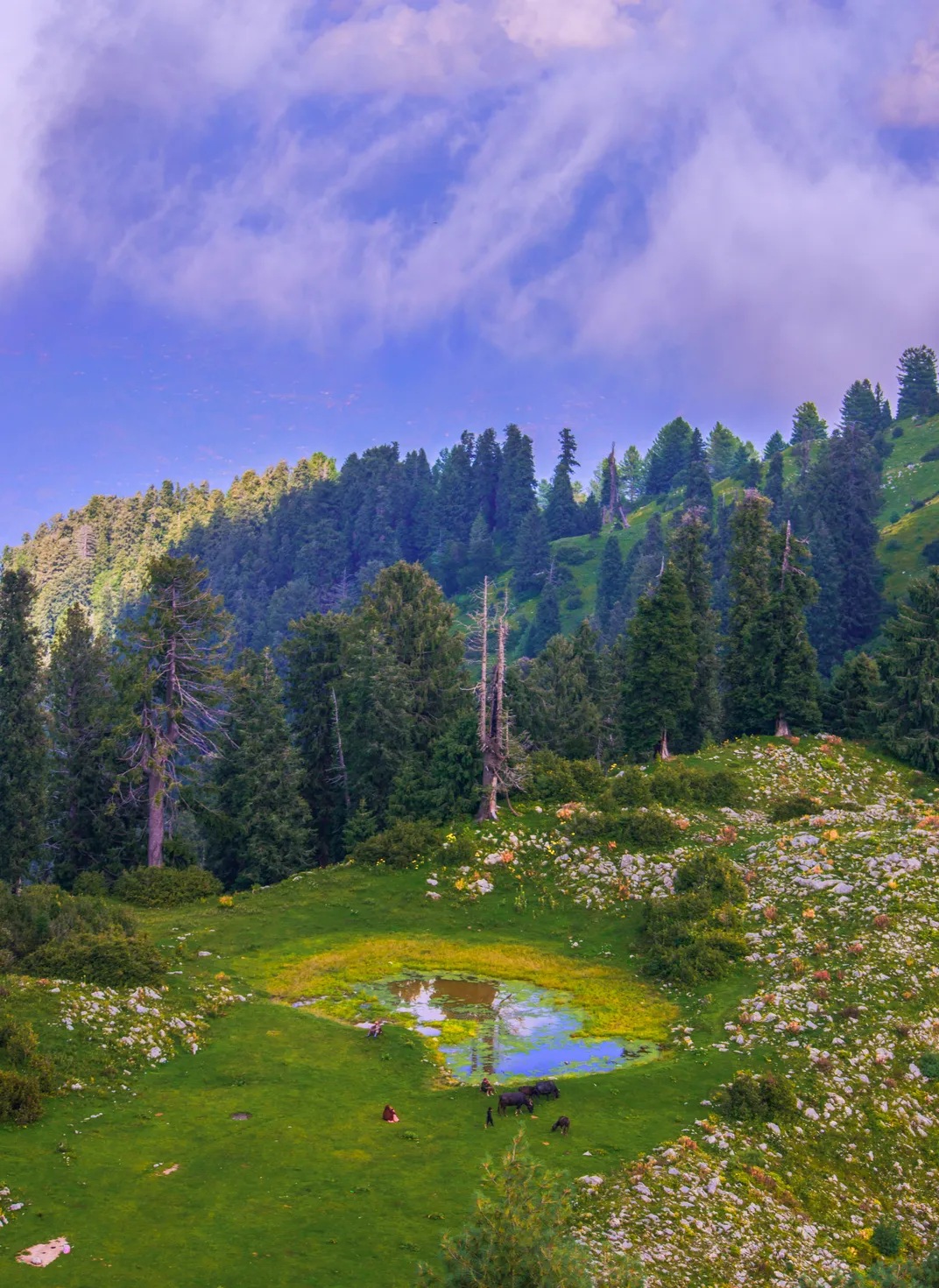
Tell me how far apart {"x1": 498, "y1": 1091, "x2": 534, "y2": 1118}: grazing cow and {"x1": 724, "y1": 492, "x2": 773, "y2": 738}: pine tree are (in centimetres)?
4455

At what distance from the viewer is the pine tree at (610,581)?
6486 inches

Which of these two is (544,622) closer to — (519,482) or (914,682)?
(519,482)

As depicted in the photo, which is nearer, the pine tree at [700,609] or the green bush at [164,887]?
the green bush at [164,887]

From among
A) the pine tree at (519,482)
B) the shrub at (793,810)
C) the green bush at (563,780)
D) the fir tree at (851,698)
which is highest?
the pine tree at (519,482)

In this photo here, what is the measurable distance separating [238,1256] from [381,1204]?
3.39m

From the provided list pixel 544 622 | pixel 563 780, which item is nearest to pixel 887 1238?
pixel 563 780

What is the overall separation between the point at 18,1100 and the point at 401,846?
85.6ft

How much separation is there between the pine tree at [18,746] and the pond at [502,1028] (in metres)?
24.7

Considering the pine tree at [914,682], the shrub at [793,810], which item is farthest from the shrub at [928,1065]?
the pine tree at [914,682]

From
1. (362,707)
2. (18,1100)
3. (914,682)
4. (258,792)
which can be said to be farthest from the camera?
(362,707)

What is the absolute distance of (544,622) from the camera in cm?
16488

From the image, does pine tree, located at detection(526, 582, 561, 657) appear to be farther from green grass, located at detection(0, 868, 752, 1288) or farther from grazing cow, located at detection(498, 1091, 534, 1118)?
grazing cow, located at detection(498, 1091, 534, 1118)

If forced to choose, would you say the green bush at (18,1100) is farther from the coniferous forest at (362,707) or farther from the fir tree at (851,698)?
the fir tree at (851,698)

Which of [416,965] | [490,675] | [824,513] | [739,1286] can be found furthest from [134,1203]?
[824,513]
